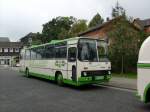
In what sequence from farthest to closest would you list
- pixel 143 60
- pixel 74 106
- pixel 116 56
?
1. pixel 116 56
2. pixel 74 106
3. pixel 143 60

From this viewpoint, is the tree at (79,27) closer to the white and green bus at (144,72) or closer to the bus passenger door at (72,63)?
the bus passenger door at (72,63)

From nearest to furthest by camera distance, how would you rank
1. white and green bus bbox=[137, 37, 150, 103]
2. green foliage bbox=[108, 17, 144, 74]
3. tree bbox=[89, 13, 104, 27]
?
white and green bus bbox=[137, 37, 150, 103] < green foliage bbox=[108, 17, 144, 74] < tree bbox=[89, 13, 104, 27]

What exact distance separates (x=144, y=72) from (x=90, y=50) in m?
7.06

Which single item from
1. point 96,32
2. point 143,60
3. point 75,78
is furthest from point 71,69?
point 96,32

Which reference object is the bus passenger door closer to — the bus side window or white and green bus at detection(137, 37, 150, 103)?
the bus side window

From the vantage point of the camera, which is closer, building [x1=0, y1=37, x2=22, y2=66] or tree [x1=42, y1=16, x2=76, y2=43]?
tree [x1=42, y1=16, x2=76, y2=43]

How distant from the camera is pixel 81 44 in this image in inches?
664

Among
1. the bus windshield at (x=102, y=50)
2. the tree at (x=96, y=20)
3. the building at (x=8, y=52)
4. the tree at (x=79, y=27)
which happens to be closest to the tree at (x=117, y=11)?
the bus windshield at (x=102, y=50)

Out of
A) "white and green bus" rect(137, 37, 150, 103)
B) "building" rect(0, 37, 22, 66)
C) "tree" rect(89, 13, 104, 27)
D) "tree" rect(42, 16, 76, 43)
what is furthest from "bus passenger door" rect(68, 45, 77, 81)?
"building" rect(0, 37, 22, 66)

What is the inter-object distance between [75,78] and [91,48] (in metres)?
1.97

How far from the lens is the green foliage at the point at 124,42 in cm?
2747

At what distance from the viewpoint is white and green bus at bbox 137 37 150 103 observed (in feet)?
32.7

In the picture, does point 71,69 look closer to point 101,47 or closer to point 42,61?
point 101,47

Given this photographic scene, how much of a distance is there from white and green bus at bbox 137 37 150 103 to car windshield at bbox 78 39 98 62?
21.4 feet
